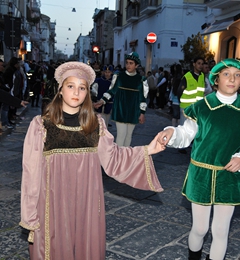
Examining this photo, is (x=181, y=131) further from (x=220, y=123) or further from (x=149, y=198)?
(x=149, y=198)

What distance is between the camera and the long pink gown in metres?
2.68

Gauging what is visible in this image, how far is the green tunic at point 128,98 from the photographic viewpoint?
21.0 feet

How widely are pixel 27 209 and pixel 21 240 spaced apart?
138cm

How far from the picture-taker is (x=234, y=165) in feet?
9.41

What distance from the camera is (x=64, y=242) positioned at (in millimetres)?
2730

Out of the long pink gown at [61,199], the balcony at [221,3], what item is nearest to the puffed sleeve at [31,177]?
the long pink gown at [61,199]

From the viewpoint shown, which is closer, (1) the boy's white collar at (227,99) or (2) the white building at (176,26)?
(1) the boy's white collar at (227,99)

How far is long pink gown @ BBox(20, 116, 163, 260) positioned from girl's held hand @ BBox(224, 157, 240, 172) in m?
0.97

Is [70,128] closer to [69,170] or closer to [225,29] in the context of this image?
[69,170]

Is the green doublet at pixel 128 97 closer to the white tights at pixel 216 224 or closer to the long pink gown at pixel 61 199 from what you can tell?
the white tights at pixel 216 224

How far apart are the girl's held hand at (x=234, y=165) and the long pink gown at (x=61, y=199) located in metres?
0.97

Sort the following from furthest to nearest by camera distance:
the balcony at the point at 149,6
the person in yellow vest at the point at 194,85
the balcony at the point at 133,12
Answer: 1. the balcony at the point at 133,12
2. the balcony at the point at 149,6
3. the person in yellow vest at the point at 194,85

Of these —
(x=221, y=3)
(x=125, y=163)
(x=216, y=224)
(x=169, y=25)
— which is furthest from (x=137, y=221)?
(x=169, y=25)

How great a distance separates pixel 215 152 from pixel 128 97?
3.61 m
